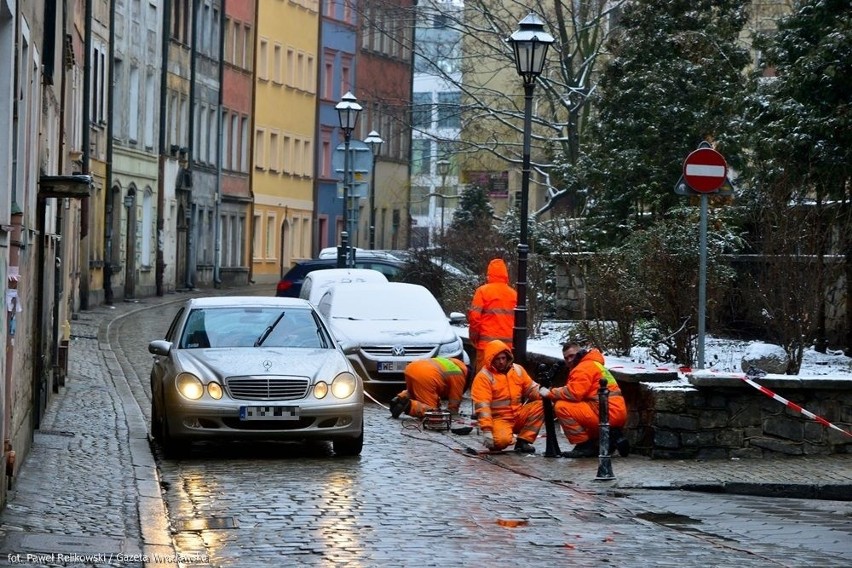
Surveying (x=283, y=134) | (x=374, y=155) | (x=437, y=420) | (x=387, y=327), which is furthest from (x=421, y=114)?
(x=283, y=134)

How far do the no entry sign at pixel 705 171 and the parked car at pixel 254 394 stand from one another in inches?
153

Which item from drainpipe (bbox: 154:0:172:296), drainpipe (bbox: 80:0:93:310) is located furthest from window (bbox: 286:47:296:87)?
drainpipe (bbox: 80:0:93:310)

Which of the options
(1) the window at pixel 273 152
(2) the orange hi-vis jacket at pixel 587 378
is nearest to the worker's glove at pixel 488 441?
(2) the orange hi-vis jacket at pixel 587 378

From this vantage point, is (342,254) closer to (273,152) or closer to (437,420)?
(437,420)

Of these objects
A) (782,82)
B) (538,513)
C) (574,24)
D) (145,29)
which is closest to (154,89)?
(145,29)

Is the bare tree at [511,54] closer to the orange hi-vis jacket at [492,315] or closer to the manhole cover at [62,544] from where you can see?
the orange hi-vis jacket at [492,315]

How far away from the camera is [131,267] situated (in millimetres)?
51969

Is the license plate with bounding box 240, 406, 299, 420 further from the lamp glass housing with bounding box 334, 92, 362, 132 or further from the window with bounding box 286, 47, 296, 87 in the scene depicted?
the window with bounding box 286, 47, 296, 87

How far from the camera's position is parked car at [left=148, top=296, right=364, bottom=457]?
619 inches

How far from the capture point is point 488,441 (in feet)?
56.5

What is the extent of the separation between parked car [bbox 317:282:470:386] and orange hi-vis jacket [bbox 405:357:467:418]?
2.66 meters

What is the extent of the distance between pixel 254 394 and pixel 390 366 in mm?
7108

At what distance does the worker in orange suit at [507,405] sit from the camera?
666 inches

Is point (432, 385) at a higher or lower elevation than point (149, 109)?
lower
